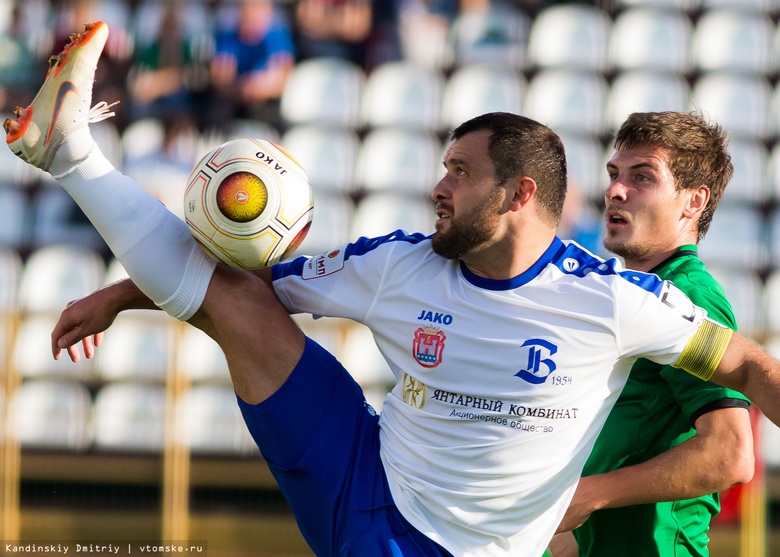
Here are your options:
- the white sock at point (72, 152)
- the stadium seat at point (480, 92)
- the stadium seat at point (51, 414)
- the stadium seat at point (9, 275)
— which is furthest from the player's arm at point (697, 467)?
the stadium seat at point (480, 92)

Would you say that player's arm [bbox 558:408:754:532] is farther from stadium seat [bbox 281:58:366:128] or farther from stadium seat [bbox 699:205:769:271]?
stadium seat [bbox 281:58:366:128]

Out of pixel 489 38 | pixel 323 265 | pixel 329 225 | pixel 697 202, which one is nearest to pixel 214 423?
pixel 329 225

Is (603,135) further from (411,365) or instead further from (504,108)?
(411,365)

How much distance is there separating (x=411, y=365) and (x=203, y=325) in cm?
63

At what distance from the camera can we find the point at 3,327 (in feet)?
23.0

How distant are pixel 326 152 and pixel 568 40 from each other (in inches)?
94.7

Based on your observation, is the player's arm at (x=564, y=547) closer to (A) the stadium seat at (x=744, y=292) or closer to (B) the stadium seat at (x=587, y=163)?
(A) the stadium seat at (x=744, y=292)

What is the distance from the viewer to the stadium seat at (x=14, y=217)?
8039 mm

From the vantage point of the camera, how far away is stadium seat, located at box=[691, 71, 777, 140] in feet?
29.7

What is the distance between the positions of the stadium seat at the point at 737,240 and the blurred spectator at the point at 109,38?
4.78 m

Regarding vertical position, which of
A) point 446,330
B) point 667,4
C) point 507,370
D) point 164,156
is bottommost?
point 507,370

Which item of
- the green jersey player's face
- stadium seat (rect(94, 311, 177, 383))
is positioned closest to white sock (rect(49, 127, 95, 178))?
the green jersey player's face

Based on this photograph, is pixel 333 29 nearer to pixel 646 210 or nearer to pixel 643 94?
pixel 643 94

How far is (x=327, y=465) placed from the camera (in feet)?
10.5
